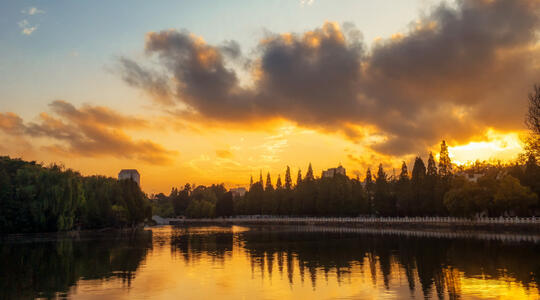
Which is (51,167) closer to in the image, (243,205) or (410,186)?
(410,186)

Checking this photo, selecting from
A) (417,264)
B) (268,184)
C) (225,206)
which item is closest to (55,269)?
(417,264)

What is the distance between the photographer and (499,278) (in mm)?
25172

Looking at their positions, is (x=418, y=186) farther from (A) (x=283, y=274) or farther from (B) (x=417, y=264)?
(A) (x=283, y=274)

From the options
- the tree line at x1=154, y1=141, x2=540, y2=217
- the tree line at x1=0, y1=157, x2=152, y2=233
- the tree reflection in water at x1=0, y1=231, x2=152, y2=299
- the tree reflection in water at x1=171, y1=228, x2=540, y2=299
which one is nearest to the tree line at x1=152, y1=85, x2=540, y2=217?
the tree line at x1=154, y1=141, x2=540, y2=217

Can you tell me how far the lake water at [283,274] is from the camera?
22.7 meters

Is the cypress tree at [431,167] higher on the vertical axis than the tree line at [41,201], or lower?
higher

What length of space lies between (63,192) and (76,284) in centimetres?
4672

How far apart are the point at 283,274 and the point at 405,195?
207 feet

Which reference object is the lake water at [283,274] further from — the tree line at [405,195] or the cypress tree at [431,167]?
the cypress tree at [431,167]

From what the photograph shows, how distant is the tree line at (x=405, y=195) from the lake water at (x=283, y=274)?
15856mm

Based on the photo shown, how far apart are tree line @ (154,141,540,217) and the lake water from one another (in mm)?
15856

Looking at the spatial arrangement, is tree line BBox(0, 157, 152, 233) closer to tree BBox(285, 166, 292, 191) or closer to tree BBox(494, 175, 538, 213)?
tree BBox(494, 175, 538, 213)

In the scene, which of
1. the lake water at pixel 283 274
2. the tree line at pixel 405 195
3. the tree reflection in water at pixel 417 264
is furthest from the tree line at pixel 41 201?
the tree line at pixel 405 195

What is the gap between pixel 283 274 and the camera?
96.7ft
